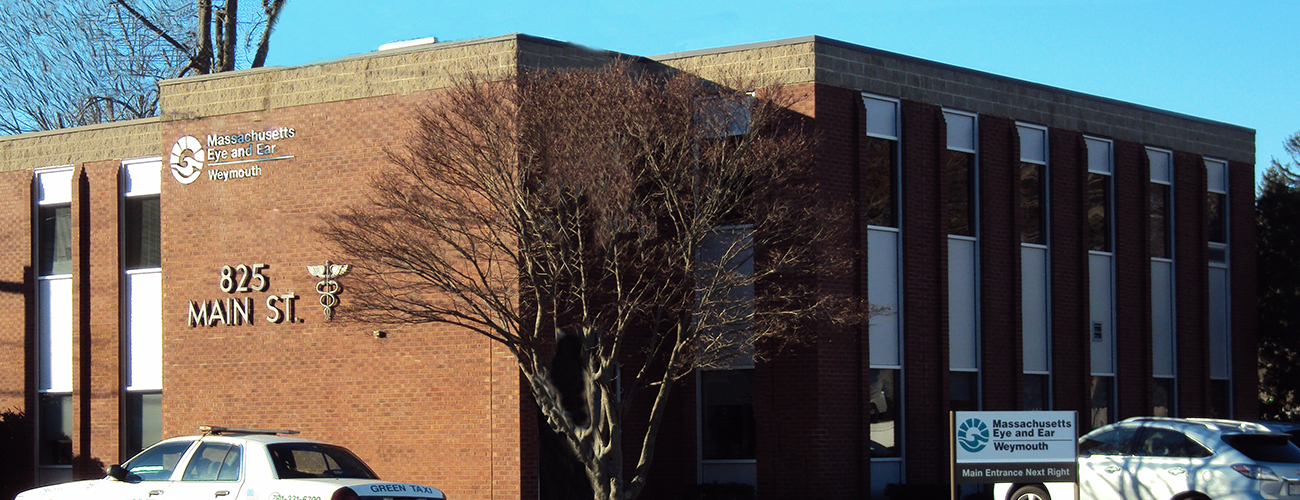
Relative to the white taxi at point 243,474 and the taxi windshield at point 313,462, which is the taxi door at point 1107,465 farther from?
the taxi windshield at point 313,462

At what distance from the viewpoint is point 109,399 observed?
2367cm

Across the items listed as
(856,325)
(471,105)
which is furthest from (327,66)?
(856,325)

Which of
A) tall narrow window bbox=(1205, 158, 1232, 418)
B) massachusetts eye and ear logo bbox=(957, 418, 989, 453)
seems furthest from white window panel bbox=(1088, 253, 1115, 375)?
massachusetts eye and ear logo bbox=(957, 418, 989, 453)

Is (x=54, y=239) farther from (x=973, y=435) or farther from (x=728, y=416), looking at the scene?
(x=973, y=435)

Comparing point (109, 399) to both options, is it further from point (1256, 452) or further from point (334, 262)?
point (1256, 452)

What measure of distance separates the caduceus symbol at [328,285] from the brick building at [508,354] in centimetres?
15

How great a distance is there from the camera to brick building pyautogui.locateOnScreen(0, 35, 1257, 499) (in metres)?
20.2

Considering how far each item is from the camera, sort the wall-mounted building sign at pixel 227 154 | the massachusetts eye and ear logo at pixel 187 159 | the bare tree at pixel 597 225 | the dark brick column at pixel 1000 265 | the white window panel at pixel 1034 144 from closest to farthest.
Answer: the bare tree at pixel 597 225 → the wall-mounted building sign at pixel 227 154 → the massachusetts eye and ear logo at pixel 187 159 → the dark brick column at pixel 1000 265 → the white window panel at pixel 1034 144

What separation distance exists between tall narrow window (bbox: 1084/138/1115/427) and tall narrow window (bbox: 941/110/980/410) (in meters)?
3.13

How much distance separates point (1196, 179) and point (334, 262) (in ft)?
57.0

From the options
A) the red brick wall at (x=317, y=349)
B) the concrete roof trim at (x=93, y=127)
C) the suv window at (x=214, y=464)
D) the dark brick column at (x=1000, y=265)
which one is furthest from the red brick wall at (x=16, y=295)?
the dark brick column at (x=1000, y=265)

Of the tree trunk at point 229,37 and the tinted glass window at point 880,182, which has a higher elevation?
the tree trunk at point 229,37

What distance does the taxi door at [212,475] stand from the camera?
1337 centimetres

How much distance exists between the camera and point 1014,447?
49.8 feet
